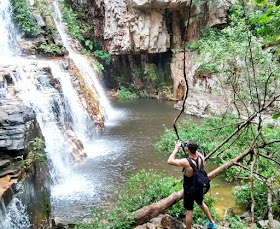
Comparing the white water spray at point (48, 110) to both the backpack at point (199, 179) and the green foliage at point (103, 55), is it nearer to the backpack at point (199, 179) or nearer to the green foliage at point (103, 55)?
the backpack at point (199, 179)

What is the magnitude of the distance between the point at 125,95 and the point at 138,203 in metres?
16.6

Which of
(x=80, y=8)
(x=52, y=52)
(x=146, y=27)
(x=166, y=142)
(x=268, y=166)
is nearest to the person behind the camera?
(x=268, y=166)

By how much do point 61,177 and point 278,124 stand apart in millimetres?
8699

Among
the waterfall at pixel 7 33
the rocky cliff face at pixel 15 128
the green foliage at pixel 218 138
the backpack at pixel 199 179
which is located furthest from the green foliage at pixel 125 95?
the backpack at pixel 199 179

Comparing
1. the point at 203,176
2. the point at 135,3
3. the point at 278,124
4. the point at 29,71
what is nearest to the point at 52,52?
the point at 29,71

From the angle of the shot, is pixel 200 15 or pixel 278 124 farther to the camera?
pixel 200 15

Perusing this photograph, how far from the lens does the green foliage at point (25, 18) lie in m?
14.5

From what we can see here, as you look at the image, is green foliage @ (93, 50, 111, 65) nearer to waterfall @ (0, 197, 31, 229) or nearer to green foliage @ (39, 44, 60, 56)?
green foliage @ (39, 44, 60, 56)

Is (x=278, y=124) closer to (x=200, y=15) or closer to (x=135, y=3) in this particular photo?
(x=200, y=15)

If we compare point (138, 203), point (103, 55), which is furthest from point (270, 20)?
point (103, 55)

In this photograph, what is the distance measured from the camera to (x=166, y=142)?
10.2 metres

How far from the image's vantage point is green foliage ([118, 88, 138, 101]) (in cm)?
2134

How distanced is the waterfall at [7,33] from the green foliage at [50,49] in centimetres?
133

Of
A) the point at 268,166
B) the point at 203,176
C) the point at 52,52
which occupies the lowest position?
the point at 268,166
